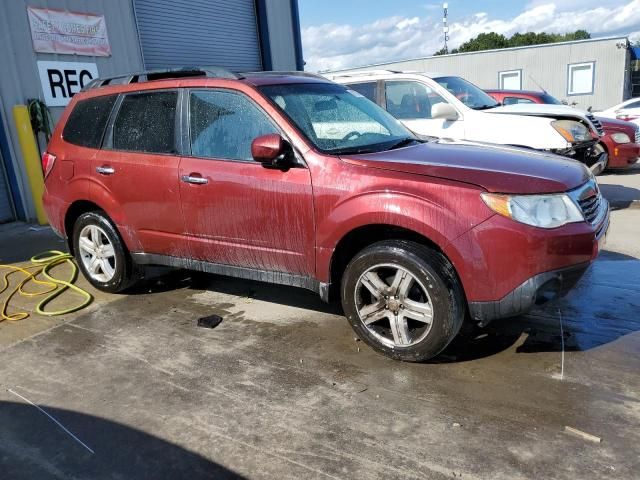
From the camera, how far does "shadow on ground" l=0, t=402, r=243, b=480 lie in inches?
103

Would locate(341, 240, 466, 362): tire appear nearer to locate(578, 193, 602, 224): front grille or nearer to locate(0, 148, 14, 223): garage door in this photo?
locate(578, 193, 602, 224): front grille

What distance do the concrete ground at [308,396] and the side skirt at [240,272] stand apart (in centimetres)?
40

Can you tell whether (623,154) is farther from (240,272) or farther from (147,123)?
(147,123)

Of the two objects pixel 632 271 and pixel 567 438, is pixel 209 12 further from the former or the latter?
pixel 567 438

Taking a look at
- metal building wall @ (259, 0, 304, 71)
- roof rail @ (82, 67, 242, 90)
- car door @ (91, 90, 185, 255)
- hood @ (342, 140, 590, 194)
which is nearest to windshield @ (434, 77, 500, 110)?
hood @ (342, 140, 590, 194)

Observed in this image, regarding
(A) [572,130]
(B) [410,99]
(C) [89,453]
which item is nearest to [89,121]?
(C) [89,453]

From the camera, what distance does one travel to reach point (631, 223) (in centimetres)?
679

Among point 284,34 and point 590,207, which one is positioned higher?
point 284,34

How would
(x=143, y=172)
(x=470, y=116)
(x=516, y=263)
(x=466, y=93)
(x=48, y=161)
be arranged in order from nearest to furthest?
(x=516, y=263) → (x=143, y=172) → (x=48, y=161) → (x=470, y=116) → (x=466, y=93)

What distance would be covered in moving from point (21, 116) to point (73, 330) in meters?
5.32

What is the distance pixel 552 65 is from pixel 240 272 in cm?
2841

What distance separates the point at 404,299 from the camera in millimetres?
3410

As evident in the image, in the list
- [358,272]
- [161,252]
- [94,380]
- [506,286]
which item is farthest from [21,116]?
[506,286]

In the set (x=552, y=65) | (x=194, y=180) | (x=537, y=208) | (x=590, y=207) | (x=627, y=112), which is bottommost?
(x=627, y=112)
